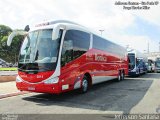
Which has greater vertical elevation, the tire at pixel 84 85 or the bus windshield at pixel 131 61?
the bus windshield at pixel 131 61

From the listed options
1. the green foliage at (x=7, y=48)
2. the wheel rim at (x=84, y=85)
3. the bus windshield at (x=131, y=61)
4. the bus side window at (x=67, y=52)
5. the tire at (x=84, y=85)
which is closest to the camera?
the bus side window at (x=67, y=52)

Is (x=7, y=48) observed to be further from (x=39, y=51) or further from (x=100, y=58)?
(x=39, y=51)

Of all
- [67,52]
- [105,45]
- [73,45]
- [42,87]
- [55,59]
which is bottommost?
[42,87]

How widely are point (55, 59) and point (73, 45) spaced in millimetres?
1682

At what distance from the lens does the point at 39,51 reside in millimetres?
11320

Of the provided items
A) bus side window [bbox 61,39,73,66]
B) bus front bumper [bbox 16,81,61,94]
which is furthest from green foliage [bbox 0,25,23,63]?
bus front bumper [bbox 16,81,61,94]

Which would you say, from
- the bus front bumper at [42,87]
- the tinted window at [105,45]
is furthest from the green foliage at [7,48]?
the bus front bumper at [42,87]

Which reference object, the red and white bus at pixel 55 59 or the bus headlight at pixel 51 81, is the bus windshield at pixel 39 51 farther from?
the bus headlight at pixel 51 81

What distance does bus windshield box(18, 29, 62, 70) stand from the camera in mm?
11070

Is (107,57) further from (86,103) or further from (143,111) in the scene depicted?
(143,111)

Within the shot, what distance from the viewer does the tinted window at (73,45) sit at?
38.2ft

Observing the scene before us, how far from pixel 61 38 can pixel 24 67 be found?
2.07 m

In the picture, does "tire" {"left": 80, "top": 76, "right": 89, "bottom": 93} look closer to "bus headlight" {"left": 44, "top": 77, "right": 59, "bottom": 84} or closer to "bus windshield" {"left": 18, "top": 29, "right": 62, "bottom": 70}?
"bus headlight" {"left": 44, "top": 77, "right": 59, "bottom": 84}

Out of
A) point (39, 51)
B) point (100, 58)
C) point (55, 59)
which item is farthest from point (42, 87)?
point (100, 58)
